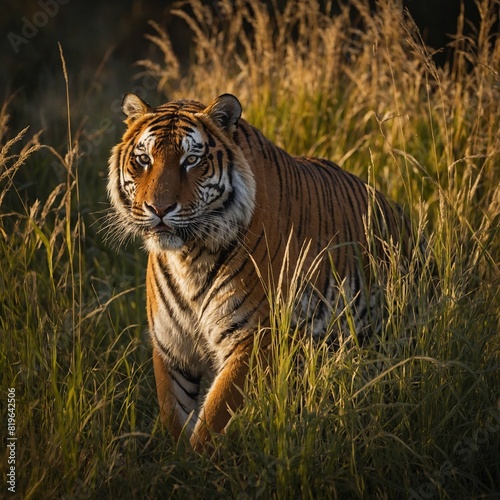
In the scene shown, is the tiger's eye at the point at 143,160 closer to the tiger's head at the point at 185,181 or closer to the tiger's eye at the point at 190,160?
the tiger's head at the point at 185,181

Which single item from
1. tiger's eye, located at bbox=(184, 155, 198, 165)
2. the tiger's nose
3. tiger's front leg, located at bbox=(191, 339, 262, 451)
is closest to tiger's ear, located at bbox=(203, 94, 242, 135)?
tiger's eye, located at bbox=(184, 155, 198, 165)

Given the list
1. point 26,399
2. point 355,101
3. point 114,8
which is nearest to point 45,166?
point 355,101

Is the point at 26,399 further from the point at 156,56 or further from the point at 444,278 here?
the point at 156,56

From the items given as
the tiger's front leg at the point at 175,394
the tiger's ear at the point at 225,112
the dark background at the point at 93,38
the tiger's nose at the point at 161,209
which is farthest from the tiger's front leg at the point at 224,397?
the dark background at the point at 93,38

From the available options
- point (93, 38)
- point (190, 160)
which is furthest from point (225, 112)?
point (93, 38)

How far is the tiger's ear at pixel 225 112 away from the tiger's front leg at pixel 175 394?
963mm

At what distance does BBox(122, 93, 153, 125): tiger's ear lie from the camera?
154 inches

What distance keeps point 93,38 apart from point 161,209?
1189cm

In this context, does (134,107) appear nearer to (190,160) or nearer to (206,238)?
(190,160)

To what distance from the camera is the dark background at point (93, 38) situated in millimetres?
9812

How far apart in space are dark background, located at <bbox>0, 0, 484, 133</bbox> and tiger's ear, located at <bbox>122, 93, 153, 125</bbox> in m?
4.24

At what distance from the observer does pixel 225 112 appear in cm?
378

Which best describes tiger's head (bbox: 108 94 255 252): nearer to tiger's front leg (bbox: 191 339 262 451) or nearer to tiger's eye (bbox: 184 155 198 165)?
tiger's eye (bbox: 184 155 198 165)

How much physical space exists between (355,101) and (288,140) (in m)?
0.64
